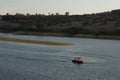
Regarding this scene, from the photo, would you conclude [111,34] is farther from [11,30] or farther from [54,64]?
[54,64]

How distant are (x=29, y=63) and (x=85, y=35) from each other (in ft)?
336

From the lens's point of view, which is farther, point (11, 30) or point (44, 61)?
point (11, 30)

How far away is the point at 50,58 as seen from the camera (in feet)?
228

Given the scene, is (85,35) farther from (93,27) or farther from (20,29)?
(20,29)

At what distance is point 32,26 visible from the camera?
654 ft

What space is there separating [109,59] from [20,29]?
12937cm

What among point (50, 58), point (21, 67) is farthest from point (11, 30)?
point (21, 67)

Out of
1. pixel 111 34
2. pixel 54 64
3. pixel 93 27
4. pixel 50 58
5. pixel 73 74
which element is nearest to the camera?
pixel 73 74

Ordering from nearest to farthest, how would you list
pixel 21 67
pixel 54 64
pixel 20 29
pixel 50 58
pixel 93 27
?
pixel 21 67 < pixel 54 64 < pixel 50 58 < pixel 93 27 < pixel 20 29

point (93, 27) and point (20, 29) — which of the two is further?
point (20, 29)

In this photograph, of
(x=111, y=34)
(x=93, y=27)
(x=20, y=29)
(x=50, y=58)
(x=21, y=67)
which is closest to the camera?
(x=21, y=67)

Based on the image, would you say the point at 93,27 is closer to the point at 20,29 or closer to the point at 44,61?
the point at 20,29

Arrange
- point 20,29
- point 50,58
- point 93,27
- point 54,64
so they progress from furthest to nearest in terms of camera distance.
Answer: point 20,29 → point 93,27 → point 50,58 → point 54,64

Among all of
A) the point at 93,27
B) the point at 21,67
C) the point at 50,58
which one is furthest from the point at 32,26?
the point at 21,67
